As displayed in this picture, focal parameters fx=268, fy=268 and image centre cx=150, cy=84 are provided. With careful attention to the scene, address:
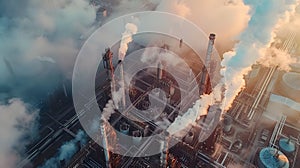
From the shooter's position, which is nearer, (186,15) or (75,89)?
(75,89)

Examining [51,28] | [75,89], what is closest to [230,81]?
[75,89]

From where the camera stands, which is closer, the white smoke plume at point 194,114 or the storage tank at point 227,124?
the white smoke plume at point 194,114

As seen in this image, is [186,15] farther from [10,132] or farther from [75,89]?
[10,132]

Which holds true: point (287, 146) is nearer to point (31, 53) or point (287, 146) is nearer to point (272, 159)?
point (272, 159)

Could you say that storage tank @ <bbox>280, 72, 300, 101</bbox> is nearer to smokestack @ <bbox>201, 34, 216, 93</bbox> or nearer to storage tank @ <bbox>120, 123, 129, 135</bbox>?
smokestack @ <bbox>201, 34, 216, 93</bbox>

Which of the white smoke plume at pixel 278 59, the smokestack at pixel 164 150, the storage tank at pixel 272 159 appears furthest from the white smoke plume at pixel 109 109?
the white smoke plume at pixel 278 59

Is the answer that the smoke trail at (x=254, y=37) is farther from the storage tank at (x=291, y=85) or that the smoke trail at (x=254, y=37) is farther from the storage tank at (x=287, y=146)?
the storage tank at (x=291, y=85)
